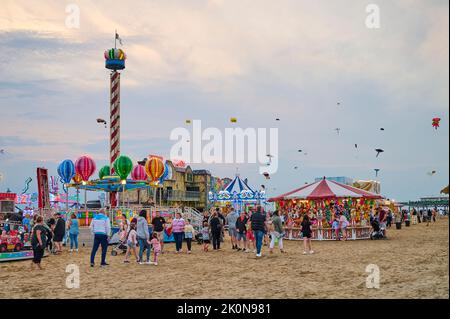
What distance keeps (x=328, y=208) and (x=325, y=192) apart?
0.84m

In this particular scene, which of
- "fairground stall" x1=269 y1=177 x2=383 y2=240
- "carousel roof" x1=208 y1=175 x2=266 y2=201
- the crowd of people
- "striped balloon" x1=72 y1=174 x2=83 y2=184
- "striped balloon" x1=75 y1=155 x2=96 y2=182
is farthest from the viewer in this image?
"carousel roof" x1=208 y1=175 x2=266 y2=201

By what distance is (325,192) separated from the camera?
23.8 meters

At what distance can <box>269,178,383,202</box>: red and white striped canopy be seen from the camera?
77.0ft

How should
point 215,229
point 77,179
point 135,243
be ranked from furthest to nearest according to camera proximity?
point 77,179 → point 215,229 → point 135,243

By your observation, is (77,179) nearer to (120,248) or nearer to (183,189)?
(120,248)

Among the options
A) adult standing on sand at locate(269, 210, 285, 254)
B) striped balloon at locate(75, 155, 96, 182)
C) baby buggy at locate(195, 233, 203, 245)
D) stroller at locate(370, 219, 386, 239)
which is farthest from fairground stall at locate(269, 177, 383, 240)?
striped balloon at locate(75, 155, 96, 182)

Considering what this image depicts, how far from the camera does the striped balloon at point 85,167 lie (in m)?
26.0

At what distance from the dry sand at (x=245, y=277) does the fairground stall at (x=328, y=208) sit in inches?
324

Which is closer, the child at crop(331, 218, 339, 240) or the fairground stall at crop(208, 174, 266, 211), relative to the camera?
the child at crop(331, 218, 339, 240)

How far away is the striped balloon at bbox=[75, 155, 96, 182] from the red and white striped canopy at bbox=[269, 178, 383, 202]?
35.7 ft

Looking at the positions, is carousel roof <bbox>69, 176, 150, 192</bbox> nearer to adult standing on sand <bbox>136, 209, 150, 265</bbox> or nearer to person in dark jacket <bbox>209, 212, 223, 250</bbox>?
person in dark jacket <bbox>209, 212, 223, 250</bbox>

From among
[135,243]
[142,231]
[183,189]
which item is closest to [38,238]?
[142,231]
